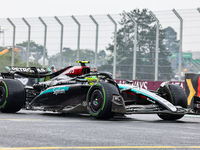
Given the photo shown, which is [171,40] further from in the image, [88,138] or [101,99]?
[88,138]

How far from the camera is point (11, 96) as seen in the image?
11.1 meters

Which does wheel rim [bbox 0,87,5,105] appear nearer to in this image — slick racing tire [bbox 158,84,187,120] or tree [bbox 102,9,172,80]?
slick racing tire [bbox 158,84,187,120]

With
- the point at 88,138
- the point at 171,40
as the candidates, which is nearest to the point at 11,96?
the point at 88,138

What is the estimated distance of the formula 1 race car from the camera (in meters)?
9.44

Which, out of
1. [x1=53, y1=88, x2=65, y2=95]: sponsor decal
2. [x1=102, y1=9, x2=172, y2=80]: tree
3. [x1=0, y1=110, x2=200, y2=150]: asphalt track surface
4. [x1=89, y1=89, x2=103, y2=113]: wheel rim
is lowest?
[x1=0, y1=110, x2=200, y2=150]: asphalt track surface

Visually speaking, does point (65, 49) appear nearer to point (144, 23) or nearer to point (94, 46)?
point (94, 46)

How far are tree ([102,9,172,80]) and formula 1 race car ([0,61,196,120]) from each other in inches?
409

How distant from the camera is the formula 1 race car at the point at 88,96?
9438 mm

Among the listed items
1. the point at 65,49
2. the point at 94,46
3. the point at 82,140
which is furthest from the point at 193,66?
the point at 82,140

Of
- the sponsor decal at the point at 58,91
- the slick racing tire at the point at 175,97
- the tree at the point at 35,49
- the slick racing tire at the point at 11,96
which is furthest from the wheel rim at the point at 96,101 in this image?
the tree at the point at 35,49

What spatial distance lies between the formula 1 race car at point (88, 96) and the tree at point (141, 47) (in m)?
10.4

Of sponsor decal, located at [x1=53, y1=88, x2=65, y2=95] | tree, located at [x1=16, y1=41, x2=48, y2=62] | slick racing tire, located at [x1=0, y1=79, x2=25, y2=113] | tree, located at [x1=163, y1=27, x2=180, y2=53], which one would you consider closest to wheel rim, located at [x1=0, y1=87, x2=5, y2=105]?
slick racing tire, located at [x1=0, y1=79, x2=25, y2=113]

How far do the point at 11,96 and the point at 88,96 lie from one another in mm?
2189

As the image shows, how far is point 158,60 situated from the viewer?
868 inches
